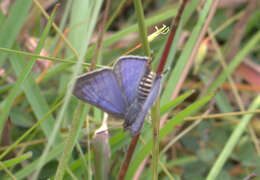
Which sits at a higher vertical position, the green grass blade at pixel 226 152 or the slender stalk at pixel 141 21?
the slender stalk at pixel 141 21

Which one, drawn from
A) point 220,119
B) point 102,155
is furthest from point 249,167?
point 102,155

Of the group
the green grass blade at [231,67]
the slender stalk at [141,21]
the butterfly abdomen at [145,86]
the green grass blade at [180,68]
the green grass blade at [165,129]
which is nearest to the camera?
the slender stalk at [141,21]

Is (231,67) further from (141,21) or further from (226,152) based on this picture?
(141,21)

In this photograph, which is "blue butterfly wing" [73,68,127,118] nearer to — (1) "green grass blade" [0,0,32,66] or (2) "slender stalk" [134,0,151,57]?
(2) "slender stalk" [134,0,151,57]

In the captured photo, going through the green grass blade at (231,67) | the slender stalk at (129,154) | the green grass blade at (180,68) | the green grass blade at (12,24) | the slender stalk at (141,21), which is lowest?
the green grass blade at (231,67)

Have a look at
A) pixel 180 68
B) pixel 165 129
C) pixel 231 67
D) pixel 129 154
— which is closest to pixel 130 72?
pixel 129 154

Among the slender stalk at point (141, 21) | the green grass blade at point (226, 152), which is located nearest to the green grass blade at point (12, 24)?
the slender stalk at point (141, 21)

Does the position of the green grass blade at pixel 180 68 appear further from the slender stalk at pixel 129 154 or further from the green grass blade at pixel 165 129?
the slender stalk at pixel 129 154
